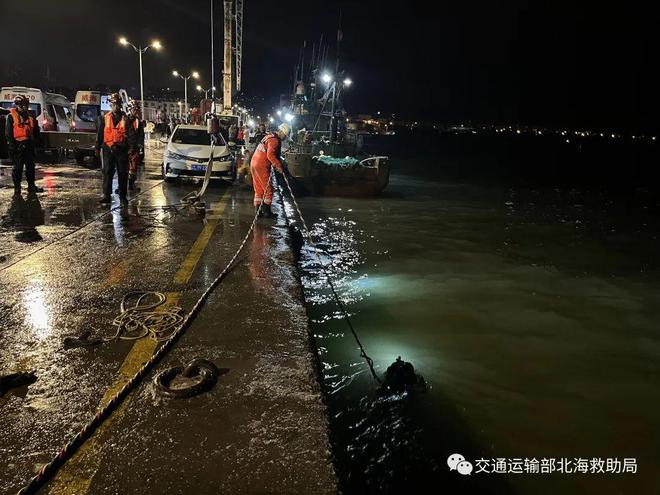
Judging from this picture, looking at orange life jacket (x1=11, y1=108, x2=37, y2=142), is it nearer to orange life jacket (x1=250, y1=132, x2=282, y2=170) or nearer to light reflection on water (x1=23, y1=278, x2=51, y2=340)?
orange life jacket (x1=250, y1=132, x2=282, y2=170)

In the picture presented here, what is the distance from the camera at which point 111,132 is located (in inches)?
373

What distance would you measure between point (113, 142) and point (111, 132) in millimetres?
196

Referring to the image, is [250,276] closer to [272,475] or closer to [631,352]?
[272,475]

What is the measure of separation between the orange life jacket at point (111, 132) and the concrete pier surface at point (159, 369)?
2888mm

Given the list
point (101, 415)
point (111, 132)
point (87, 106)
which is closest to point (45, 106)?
point (87, 106)

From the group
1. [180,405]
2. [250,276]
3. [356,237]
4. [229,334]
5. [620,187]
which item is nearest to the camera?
[180,405]

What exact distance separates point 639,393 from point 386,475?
10.3 ft

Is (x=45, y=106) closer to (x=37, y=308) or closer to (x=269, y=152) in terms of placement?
(x=269, y=152)

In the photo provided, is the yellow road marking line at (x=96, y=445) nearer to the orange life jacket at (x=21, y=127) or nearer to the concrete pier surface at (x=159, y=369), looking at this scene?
the concrete pier surface at (x=159, y=369)

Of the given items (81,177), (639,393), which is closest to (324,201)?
(81,177)

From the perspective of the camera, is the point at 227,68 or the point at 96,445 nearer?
the point at 96,445

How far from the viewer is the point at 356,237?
11781mm

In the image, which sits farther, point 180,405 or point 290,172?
point 290,172

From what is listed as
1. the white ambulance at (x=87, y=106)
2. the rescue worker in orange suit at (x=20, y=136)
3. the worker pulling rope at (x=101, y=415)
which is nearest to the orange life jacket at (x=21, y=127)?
the rescue worker in orange suit at (x=20, y=136)
